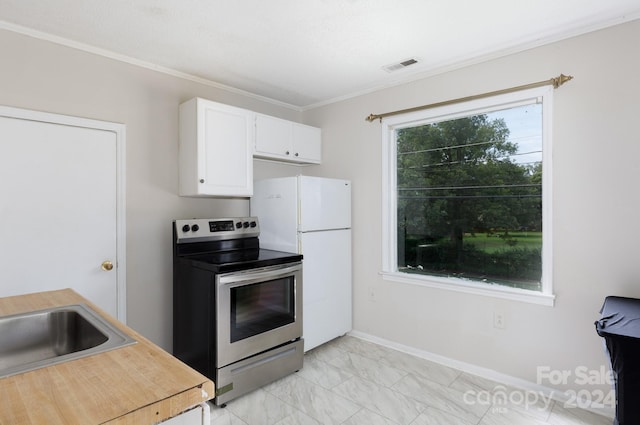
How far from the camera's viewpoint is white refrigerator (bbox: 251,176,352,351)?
303 centimetres

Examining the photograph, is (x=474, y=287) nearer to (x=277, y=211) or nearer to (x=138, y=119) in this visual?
(x=277, y=211)

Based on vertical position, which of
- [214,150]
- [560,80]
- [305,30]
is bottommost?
[214,150]

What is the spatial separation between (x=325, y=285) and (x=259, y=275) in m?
0.87

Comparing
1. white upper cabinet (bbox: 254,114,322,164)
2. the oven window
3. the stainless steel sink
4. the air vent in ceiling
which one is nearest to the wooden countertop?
the stainless steel sink

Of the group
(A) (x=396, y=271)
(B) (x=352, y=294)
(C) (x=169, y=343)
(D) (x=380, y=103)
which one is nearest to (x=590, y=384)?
(A) (x=396, y=271)

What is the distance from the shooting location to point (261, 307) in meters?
2.61

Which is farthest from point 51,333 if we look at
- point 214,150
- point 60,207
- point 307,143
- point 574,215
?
point 574,215

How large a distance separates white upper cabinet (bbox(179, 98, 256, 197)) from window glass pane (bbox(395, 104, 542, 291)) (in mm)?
1417

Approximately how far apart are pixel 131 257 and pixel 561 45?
3351mm

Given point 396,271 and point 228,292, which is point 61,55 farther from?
point 396,271

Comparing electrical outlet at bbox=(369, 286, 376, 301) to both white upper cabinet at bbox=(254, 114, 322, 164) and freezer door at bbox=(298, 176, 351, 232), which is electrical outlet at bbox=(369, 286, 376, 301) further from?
white upper cabinet at bbox=(254, 114, 322, 164)

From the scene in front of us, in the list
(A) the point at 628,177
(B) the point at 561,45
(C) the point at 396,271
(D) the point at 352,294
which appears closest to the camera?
(A) the point at 628,177

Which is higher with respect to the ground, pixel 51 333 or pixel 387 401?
pixel 51 333

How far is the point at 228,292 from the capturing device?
236cm
